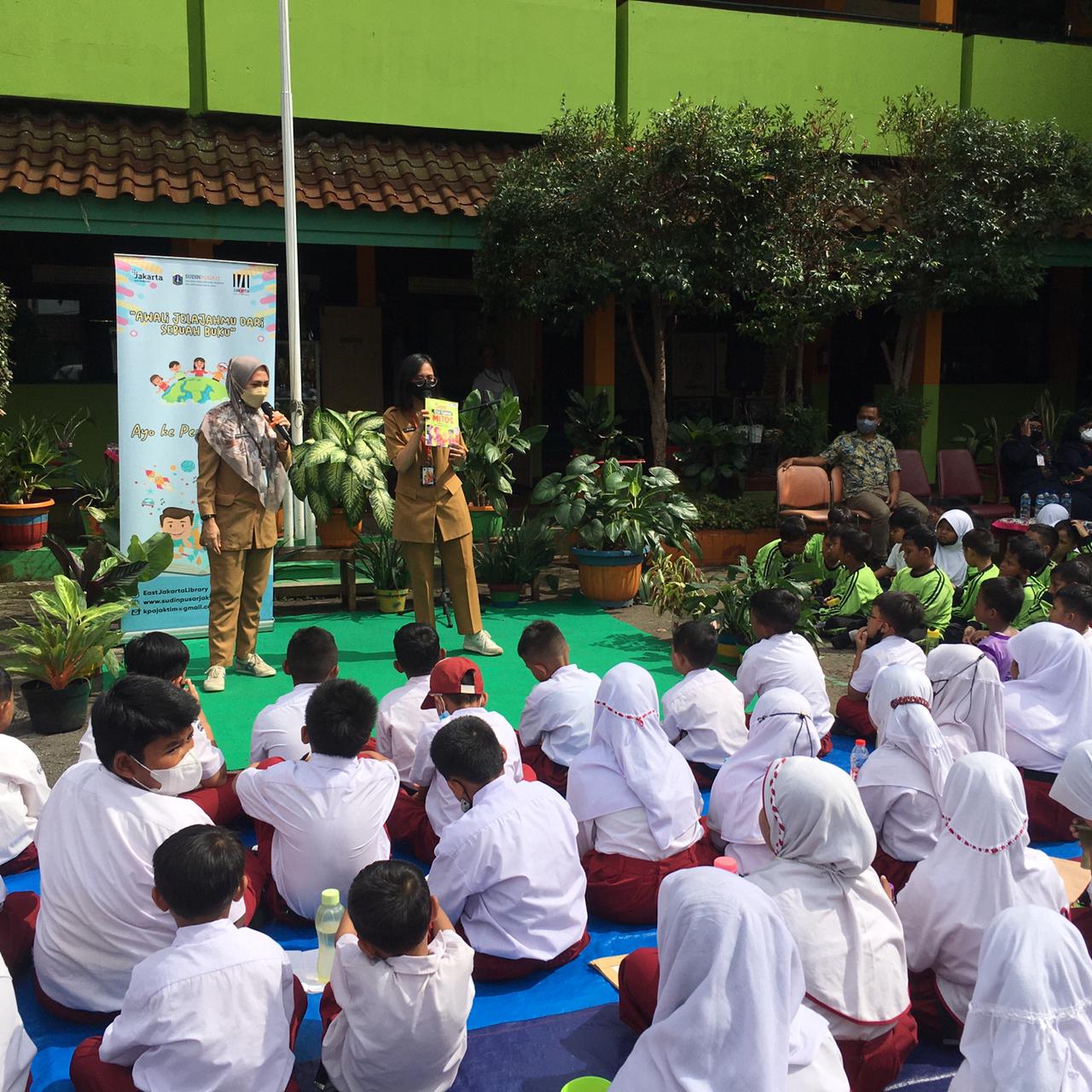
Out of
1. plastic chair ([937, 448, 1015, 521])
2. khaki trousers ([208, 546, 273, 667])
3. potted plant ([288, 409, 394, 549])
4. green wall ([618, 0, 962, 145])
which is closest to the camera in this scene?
khaki trousers ([208, 546, 273, 667])

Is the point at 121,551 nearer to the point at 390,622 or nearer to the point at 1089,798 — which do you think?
the point at 390,622

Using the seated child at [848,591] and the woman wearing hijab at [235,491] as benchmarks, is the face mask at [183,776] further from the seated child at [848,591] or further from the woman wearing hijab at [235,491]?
the seated child at [848,591]

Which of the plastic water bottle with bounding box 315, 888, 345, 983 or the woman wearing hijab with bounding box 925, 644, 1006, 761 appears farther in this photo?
the woman wearing hijab with bounding box 925, 644, 1006, 761

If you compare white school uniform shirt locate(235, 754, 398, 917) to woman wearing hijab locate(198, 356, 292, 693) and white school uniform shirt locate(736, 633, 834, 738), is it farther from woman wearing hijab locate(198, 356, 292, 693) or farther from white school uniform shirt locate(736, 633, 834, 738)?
woman wearing hijab locate(198, 356, 292, 693)

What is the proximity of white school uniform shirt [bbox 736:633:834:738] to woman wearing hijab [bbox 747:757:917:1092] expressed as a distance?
208cm

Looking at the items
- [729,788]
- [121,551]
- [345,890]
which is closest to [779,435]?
[121,551]

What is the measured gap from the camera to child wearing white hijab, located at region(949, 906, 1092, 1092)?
100 inches

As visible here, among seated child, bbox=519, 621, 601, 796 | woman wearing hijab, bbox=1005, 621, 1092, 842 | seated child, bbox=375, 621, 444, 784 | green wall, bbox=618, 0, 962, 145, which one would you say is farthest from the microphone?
green wall, bbox=618, 0, 962, 145

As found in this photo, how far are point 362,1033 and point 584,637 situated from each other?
527 centimetres

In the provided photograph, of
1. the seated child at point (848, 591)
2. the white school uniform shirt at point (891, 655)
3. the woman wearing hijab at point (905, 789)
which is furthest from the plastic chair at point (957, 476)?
the woman wearing hijab at point (905, 789)

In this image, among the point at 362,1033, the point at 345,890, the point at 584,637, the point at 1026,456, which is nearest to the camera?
the point at 362,1033

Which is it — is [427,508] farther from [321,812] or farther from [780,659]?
[321,812]

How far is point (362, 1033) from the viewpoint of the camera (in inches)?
120

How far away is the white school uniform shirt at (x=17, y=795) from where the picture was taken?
4.15 m
